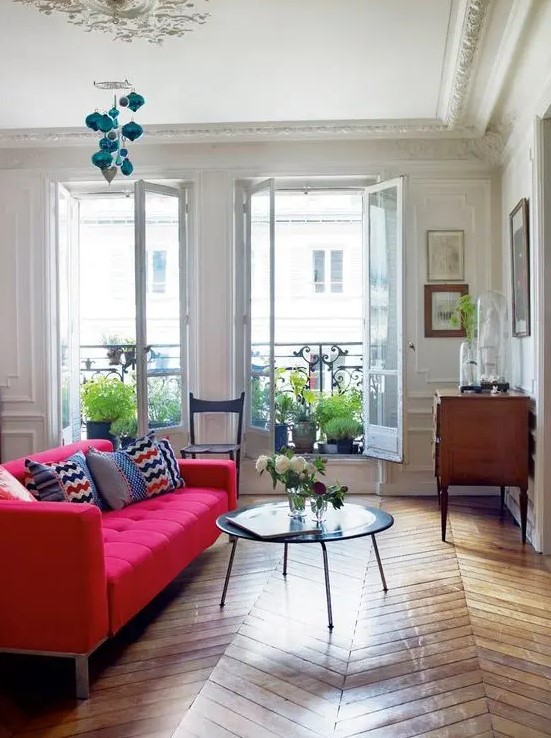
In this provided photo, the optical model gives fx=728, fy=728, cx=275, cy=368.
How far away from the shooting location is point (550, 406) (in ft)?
12.6

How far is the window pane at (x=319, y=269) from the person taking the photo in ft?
28.2

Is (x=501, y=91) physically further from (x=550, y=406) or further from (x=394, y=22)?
(x=550, y=406)

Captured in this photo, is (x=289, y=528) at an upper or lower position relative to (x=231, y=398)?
lower

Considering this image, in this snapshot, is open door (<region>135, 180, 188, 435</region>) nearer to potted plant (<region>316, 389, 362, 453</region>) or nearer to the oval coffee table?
potted plant (<region>316, 389, 362, 453</region>)

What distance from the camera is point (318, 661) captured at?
2557mm

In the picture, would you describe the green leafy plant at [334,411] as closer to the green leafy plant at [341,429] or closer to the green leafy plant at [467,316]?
the green leafy plant at [341,429]

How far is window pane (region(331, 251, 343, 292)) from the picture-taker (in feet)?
28.1

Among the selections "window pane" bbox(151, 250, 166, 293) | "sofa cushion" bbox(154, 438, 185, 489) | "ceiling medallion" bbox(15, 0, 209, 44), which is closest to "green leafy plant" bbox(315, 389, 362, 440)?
"window pane" bbox(151, 250, 166, 293)

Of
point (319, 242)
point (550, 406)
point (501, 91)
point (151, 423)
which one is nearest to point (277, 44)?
point (501, 91)

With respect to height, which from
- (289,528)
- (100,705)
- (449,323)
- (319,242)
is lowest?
(100,705)

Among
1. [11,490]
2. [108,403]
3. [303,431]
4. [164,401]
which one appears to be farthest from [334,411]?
[11,490]

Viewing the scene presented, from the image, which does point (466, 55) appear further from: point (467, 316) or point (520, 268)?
point (467, 316)

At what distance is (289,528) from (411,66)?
9.08 ft

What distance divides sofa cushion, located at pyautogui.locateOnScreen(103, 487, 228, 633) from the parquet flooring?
7.1 inches
